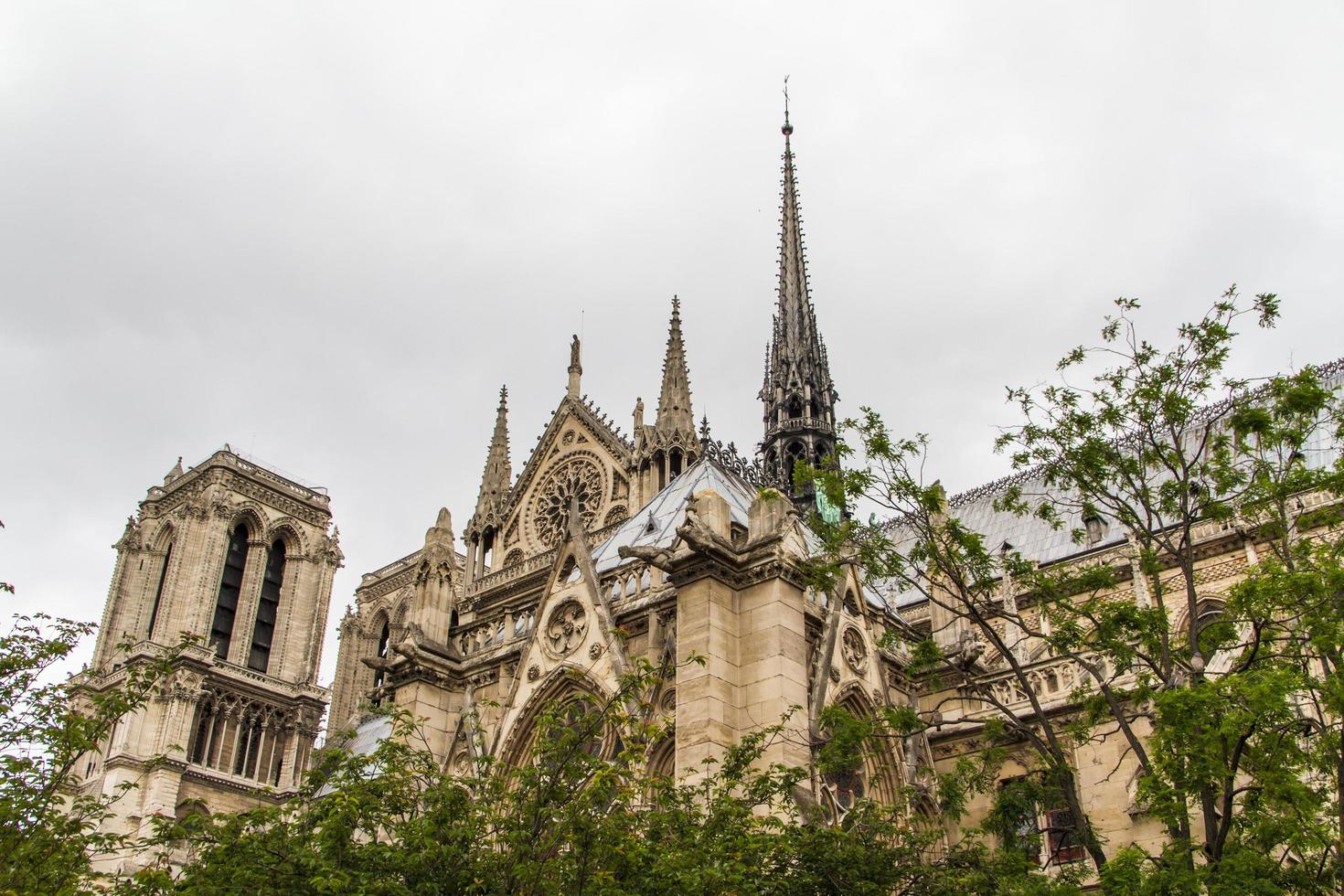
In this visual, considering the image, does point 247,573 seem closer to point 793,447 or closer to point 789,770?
point 793,447

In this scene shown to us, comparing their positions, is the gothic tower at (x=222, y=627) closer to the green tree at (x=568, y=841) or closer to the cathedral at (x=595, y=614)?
the cathedral at (x=595, y=614)

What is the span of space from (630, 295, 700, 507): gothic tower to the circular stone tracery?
7.90ft

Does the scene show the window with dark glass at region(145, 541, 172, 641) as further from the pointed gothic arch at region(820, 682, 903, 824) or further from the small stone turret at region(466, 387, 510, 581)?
the pointed gothic arch at region(820, 682, 903, 824)

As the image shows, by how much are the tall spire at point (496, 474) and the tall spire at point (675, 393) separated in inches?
295

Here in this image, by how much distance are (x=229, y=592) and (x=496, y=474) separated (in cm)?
2548

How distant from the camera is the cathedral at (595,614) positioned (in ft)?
49.5

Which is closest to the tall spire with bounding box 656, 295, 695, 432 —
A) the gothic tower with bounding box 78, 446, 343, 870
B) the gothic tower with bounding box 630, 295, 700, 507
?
the gothic tower with bounding box 630, 295, 700, 507

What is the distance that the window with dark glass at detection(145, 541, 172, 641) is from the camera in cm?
6550

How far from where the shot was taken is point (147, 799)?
57.1 m

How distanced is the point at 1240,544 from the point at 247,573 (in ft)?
172

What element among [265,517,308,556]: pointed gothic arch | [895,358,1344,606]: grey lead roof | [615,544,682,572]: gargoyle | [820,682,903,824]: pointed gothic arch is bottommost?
[820,682,903,824]: pointed gothic arch

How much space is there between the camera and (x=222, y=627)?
6662 centimetres

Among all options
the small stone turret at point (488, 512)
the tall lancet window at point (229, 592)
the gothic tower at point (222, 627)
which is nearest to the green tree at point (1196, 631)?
the small stone turret at point (488, 512)

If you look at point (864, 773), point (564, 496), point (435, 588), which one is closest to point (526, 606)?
point (435, 588)
